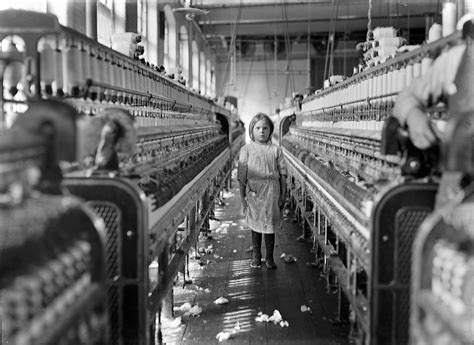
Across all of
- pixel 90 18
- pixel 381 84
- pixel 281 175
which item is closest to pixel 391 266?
pixel 381 84

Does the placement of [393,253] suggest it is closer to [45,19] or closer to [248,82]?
[45,19]

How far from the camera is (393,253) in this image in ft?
8.70

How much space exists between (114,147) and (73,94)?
1.74 ft

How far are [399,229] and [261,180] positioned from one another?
3.40 meters

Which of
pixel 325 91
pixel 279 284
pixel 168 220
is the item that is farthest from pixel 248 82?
pixel 168 220

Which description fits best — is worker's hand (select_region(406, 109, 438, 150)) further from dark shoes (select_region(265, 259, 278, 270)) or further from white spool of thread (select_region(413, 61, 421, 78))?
dark shoes (select_region(265, 259, 278, 270))

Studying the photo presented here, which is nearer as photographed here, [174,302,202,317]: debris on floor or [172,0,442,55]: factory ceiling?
[174,302,202,317]: debris on floor

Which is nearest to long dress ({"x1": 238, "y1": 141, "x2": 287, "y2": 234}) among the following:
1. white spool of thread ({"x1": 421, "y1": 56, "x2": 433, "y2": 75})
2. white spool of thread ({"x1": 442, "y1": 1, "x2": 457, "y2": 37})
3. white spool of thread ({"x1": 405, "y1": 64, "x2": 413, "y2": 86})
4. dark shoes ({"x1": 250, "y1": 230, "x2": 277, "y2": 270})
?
dark shoes ({"x1": 250, "y1": 230, "x2": 277, "y2": 270})

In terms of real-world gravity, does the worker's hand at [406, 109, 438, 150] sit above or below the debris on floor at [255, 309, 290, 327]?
above

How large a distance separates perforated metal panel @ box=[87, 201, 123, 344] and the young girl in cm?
326

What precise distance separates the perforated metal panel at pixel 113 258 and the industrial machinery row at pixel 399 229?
44.8 inches

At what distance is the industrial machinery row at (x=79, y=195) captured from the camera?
5.25 feet

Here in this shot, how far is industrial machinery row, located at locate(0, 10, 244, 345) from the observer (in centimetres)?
160

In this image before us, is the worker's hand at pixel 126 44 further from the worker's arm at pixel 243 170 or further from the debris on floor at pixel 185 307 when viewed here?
the debris on floor at pixel 185 307
